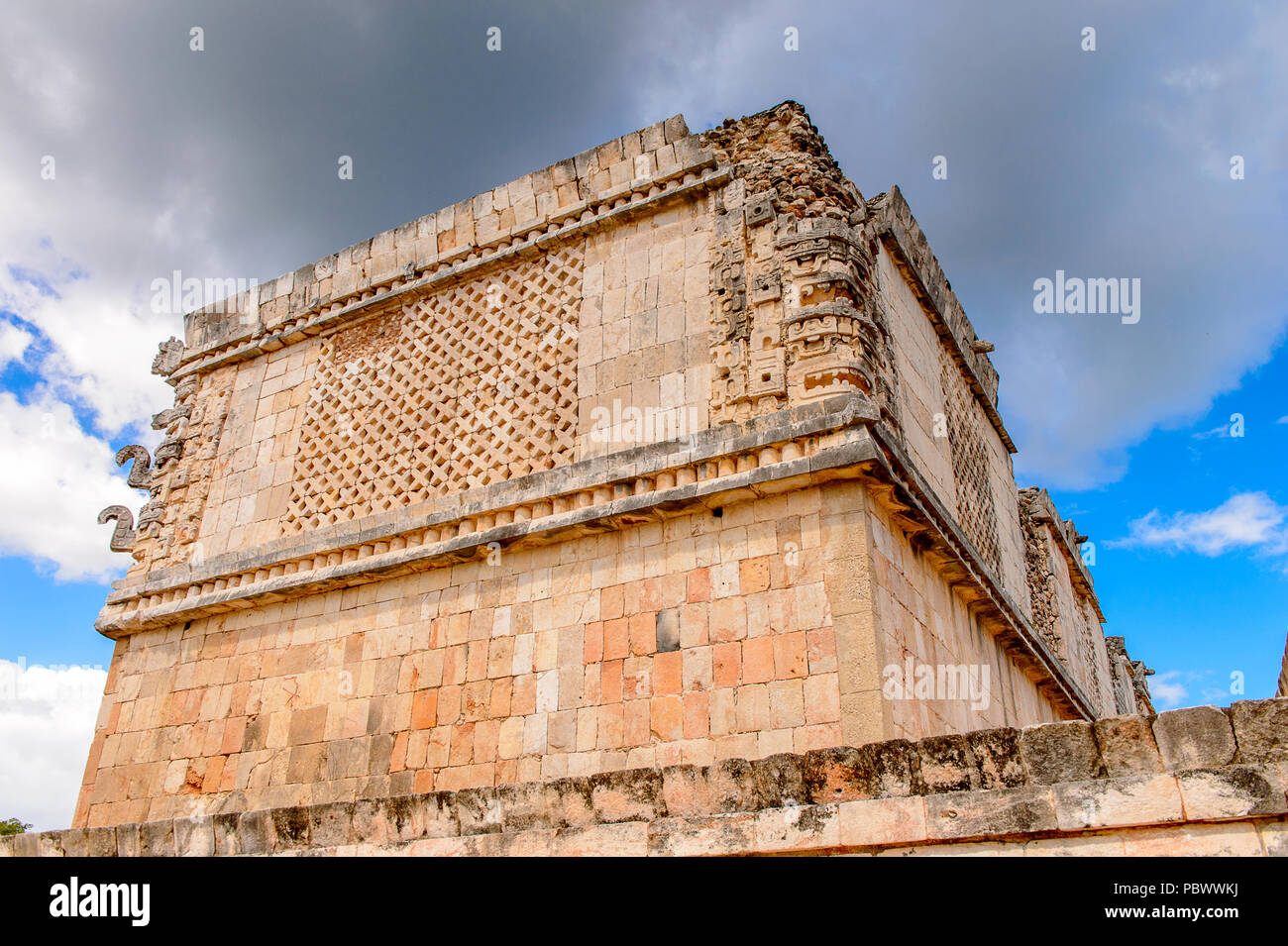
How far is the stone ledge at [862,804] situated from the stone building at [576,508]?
1.19 m

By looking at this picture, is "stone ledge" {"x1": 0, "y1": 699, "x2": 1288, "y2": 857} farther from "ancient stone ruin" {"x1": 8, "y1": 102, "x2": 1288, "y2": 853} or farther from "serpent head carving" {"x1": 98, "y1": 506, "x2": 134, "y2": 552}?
"serpent head carving" {"x1": 98, "y1": 506, "x2": 134, "y2": 552}

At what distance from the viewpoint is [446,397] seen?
7.99m

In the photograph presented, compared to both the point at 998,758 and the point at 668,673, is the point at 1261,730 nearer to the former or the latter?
the point at 998,758

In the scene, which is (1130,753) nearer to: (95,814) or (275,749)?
(275,749)

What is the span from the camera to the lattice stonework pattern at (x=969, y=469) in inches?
338

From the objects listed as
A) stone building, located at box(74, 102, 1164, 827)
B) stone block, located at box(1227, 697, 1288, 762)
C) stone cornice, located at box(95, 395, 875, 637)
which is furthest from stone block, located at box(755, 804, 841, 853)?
stone cornice, located at box(95, 395, 875, 637)

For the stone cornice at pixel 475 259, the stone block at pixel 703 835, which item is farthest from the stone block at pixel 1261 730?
the stone cornice at pixel 475 259

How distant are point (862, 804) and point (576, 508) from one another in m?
3.71

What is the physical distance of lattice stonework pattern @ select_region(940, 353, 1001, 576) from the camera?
8578 mm

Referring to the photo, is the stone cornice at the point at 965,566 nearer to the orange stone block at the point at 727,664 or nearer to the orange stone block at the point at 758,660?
the orange stone block at the point at 758,660

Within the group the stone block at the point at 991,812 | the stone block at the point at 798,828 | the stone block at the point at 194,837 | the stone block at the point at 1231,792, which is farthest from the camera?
the stone block at the point at 194,837

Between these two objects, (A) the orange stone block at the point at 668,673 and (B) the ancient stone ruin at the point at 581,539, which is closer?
(B) the ancient stone ruin at the point at 581,539

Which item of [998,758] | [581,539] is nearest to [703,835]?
[998,758]
